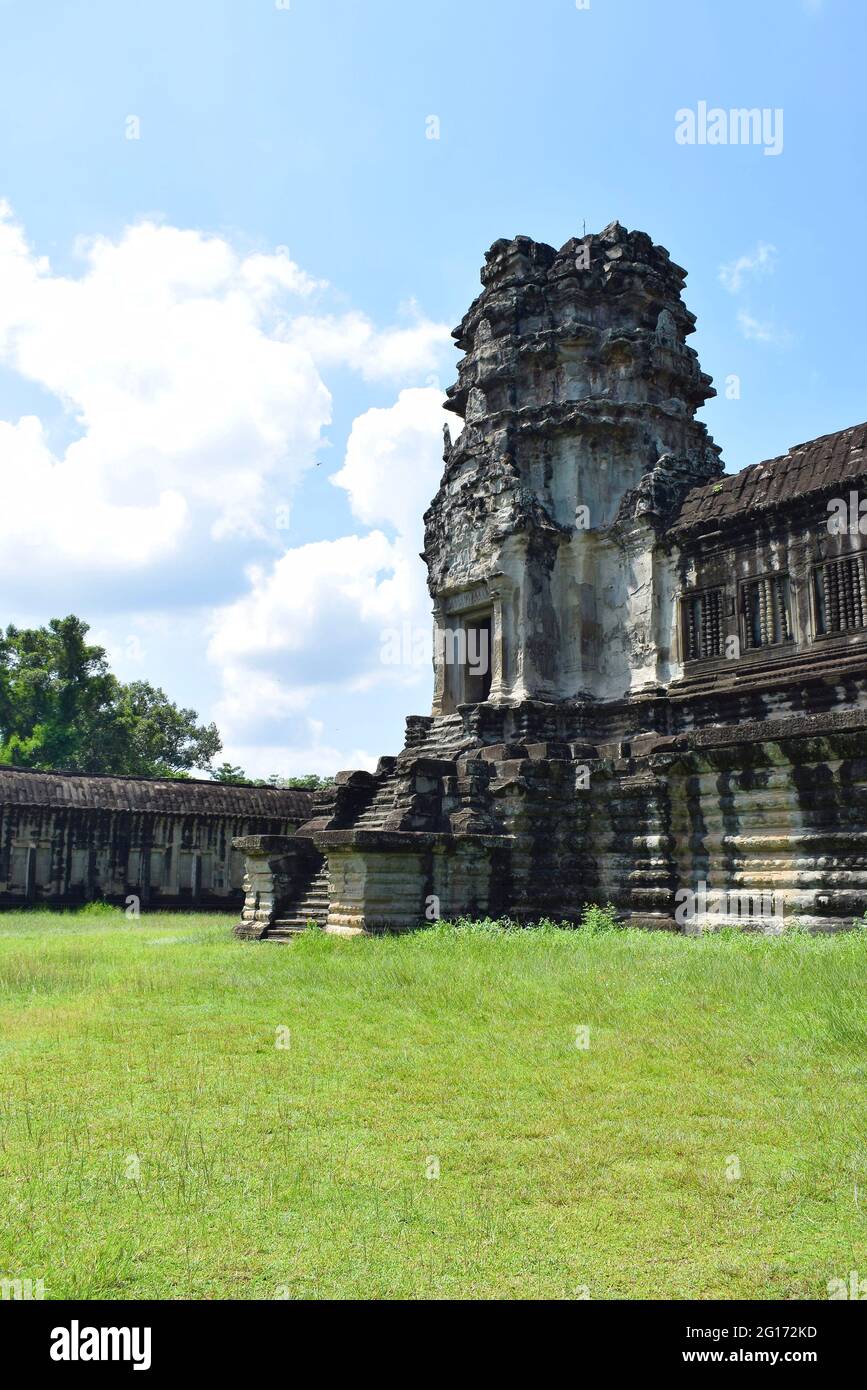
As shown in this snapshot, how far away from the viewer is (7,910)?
25.6 meters

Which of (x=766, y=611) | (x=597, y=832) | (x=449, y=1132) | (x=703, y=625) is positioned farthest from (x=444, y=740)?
(x=449, y=1132)

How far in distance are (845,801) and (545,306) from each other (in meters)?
11.4

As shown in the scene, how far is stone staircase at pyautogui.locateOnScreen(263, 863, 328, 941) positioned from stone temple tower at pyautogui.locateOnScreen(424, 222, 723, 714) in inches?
169

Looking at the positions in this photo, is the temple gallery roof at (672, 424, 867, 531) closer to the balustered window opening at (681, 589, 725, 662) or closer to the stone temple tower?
the stone temple tower

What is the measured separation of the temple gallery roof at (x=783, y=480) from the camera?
14.8m

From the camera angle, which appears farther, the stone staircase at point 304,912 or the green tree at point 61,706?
the green tree at point 61,706

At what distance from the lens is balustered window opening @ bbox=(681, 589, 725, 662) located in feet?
53.3

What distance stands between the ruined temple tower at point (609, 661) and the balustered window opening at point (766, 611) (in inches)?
1.5

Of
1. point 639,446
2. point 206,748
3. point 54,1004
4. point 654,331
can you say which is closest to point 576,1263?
point 54,1004

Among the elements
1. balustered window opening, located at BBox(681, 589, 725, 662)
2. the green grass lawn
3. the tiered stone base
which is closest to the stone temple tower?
balustered window opening, located at BBox(681, 589, 725, 662)

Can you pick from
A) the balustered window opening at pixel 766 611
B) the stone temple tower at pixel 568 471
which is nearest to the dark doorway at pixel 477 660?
the stone temple tower at pixel 568 471

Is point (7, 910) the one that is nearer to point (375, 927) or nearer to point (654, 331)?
point (375, 927)

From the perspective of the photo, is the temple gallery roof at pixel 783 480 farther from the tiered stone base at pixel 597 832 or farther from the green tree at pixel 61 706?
the green tree at pixel 61 706

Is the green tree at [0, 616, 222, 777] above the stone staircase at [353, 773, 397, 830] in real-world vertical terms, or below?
above
